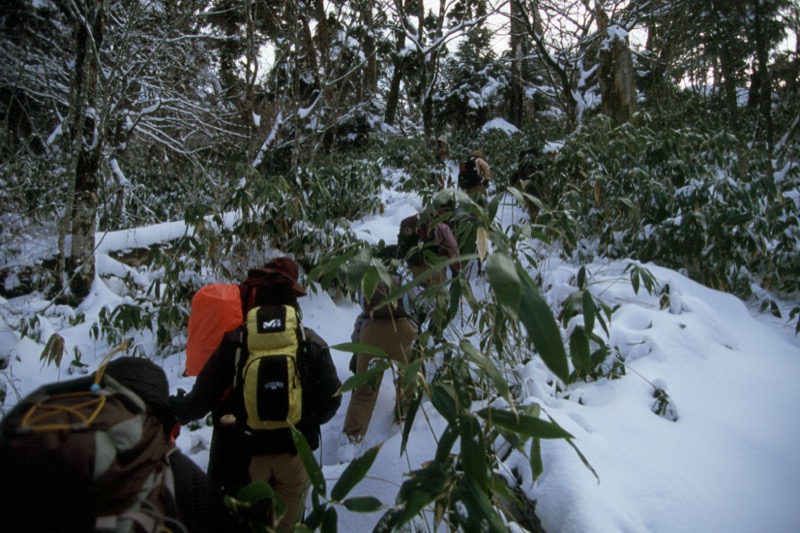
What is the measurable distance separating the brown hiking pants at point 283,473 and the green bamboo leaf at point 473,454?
4.10ft

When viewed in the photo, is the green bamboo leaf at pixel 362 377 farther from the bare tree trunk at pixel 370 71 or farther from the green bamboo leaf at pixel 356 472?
the bare tree trunk at pixel 370 71

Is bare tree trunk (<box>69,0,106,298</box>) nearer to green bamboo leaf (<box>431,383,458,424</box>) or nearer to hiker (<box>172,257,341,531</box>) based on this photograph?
hiker (<box>172,257,341,531</box>)

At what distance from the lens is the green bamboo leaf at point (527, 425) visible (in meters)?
0.87

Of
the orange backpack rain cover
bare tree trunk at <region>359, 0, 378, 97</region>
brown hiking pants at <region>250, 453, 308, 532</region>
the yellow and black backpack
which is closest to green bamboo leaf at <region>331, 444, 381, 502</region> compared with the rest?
the yellow and black backpack

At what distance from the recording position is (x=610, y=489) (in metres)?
1.64

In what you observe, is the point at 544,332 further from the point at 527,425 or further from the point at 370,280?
the point at 370,280

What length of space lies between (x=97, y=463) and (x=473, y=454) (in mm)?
721

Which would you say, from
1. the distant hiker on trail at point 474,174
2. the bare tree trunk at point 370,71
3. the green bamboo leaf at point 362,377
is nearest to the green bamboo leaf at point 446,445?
the green bamboo leaf at point 362,377

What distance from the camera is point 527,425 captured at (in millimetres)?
915

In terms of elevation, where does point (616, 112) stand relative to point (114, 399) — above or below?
above

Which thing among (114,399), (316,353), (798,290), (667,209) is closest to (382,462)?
(316,353)

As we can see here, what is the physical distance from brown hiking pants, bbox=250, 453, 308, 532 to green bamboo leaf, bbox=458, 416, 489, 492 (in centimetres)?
125

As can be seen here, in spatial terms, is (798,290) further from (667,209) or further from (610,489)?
(610,489)

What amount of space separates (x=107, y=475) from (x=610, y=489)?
1.62 m
